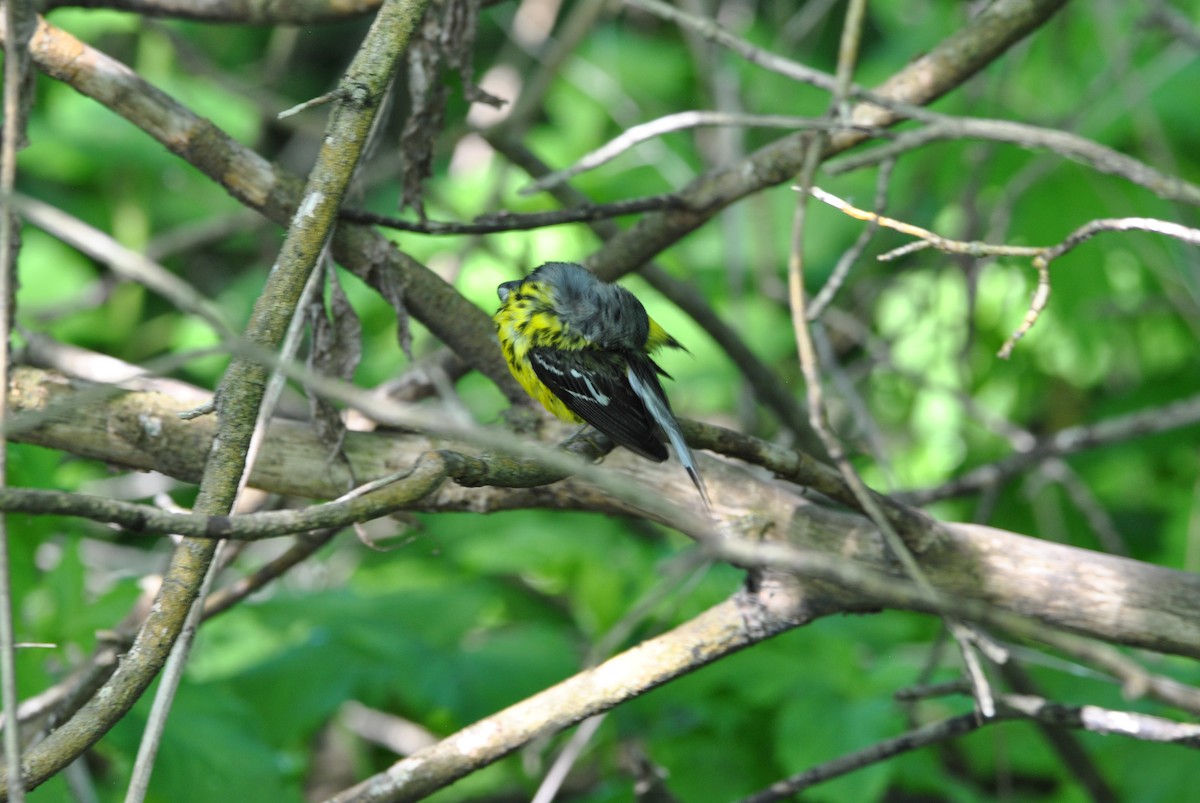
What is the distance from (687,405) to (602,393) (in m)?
2.92

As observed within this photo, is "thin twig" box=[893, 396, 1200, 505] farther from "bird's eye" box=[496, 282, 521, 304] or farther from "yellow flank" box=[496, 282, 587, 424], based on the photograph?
"bird's eye" box=[496, 282, 521, 304]

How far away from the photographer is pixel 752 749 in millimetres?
3723

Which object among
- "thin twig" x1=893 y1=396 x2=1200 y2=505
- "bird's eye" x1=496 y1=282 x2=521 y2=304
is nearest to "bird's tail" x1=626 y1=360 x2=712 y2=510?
"bird's eye" x1=496 y1=282 x2=521 y2=304

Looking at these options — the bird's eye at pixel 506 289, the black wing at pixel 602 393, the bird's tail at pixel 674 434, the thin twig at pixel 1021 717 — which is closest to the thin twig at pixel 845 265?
the bird's tail at pixel 674 434

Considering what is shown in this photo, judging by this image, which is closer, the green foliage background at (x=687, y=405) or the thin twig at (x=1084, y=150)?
the thin twig at (x=1084, y=150)

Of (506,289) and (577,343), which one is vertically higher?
(506,289)

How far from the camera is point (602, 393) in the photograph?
3293 millimetres

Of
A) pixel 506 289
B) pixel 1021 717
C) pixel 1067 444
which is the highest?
pixel 506 289

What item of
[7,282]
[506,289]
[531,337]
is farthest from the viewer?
[506,289]

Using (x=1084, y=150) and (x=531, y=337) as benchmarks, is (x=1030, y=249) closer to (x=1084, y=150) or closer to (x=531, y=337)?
(x=1084, y=150)

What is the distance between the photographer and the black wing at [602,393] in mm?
2885

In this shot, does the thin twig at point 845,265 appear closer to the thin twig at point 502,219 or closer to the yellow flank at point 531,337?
the thin twig at point 502,219

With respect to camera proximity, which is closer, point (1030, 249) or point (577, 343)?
point (1030, 249)

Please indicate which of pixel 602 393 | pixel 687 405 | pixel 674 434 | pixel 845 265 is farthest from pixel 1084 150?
pixel 687 405
